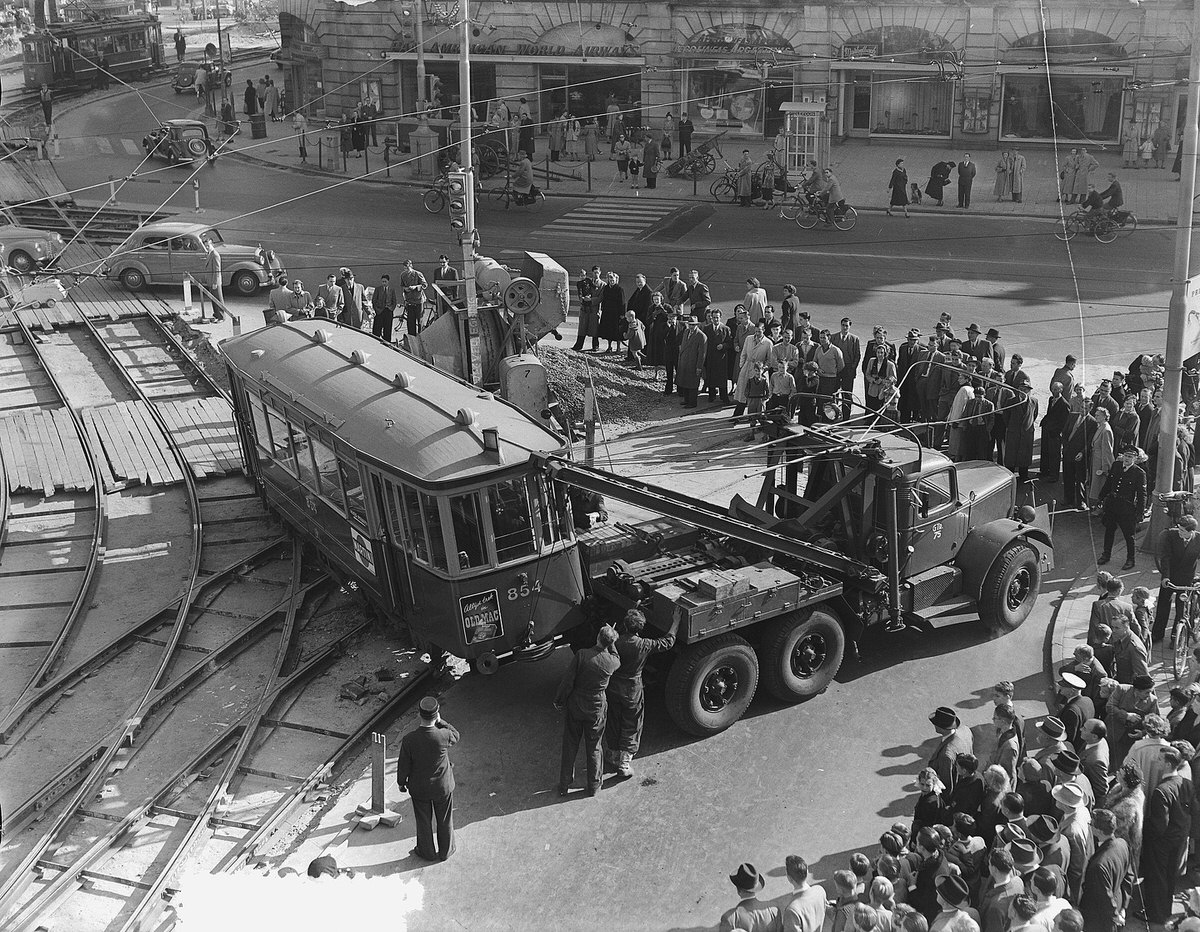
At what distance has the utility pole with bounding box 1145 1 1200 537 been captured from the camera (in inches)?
594

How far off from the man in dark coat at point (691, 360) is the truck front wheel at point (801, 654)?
938 centimetres

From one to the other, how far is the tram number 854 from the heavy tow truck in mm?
703

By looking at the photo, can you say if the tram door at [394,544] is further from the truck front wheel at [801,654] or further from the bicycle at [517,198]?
the bicycle at [517,198]

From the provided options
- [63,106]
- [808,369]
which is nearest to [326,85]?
[63,106]

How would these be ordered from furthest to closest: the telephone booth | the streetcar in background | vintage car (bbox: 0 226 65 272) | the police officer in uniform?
the streetcar in background < the telephone booth < vintage car (bbox: 0 226 65 272) < the police officer in uniform

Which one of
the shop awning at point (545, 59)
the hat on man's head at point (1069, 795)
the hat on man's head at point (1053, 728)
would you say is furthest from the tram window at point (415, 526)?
the shop awning at point (545, 59)

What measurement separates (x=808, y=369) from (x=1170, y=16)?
26903 mm

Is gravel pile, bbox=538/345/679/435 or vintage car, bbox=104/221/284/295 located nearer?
gravel pile, bbox=538/345/679/435

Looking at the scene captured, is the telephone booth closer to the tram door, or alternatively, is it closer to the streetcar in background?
the streetcar in background

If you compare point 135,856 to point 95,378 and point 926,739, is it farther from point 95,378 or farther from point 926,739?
point 95,378

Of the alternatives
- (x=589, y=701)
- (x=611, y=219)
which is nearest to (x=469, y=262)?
(x=589, y=701)

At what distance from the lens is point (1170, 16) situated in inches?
1597

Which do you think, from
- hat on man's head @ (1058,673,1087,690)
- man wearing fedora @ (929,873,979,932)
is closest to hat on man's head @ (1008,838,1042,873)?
man wearing fedora @ (929,873,979,932)

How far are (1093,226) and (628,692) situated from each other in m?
26.3
